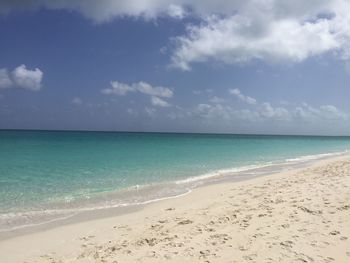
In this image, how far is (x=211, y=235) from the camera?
749 centimetres

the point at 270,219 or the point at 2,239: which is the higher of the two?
the point at 270,219

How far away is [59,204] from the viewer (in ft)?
38.5

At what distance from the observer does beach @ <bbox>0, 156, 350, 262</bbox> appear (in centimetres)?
642

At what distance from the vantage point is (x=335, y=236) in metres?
7.05

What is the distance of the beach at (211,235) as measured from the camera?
6.42 metres

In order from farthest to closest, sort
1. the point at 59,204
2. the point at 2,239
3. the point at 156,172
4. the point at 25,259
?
the point at 156,172
the point at 59,204
the point at 2,239
the point at 25,259

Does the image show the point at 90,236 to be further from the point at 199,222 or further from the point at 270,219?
the point at 270,219

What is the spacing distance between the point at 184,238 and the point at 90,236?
230 centimetres

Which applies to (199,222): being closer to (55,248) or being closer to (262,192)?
(55,248)

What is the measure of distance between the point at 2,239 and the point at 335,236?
704 cm

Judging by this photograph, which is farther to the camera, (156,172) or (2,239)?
(156,172)

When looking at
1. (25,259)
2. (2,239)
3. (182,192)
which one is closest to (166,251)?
(25,259)

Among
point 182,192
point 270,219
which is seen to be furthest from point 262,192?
point 270,219

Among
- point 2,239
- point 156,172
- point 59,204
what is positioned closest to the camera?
point 2,239
